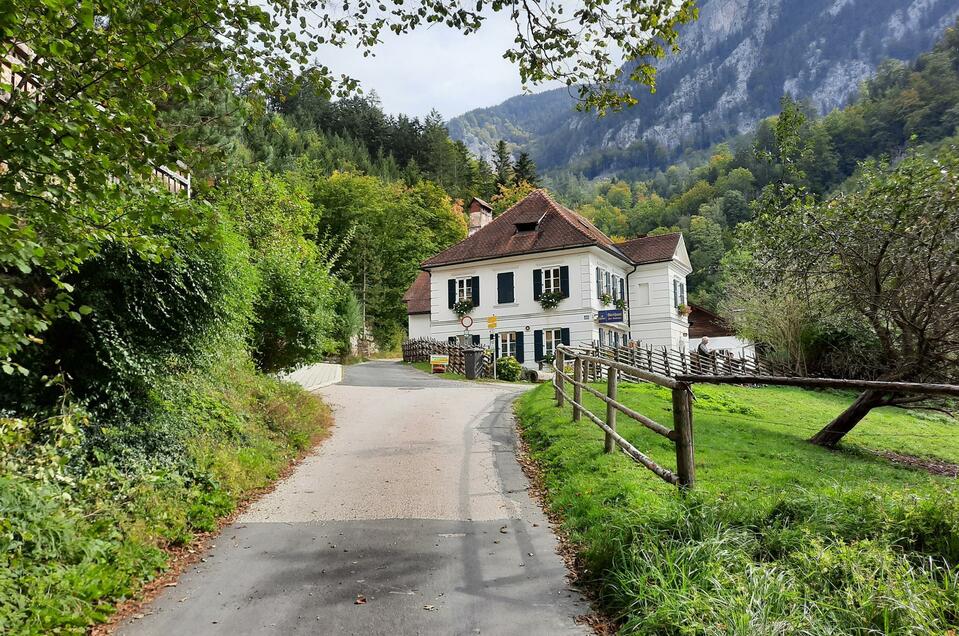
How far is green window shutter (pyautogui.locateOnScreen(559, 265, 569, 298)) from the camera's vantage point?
29.0 metres

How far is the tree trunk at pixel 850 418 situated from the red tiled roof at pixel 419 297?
29.4m

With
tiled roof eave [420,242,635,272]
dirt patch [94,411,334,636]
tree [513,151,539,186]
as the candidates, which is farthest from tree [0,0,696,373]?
tree [513,151,539,186]

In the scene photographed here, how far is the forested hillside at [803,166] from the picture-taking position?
125 feet

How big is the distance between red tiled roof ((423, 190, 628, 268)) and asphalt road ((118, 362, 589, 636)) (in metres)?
21.2

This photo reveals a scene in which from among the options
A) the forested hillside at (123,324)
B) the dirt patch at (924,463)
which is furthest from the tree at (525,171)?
the dirt patch at (924,463)

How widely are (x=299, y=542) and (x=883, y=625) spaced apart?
4.70 m

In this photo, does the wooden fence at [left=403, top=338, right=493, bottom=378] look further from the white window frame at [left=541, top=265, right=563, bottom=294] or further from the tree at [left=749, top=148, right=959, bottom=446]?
→ the tree at [left=749, top=148, right=959, bottom=446]

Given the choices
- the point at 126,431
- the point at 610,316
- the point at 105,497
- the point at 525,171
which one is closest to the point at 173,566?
the point at 105,497

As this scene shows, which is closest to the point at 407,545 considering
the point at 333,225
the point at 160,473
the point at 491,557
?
the point at 491,557

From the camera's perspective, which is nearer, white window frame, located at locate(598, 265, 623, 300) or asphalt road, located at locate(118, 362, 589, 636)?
asphalt road, located at locate(118, 362, 589, 636)

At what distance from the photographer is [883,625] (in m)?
2.89

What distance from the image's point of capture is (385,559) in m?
5.14

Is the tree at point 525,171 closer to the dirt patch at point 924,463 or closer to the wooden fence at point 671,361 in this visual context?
the wooden fence at point 671,361

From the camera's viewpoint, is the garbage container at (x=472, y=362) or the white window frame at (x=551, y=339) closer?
the garbage container at (x=472, y=362)
